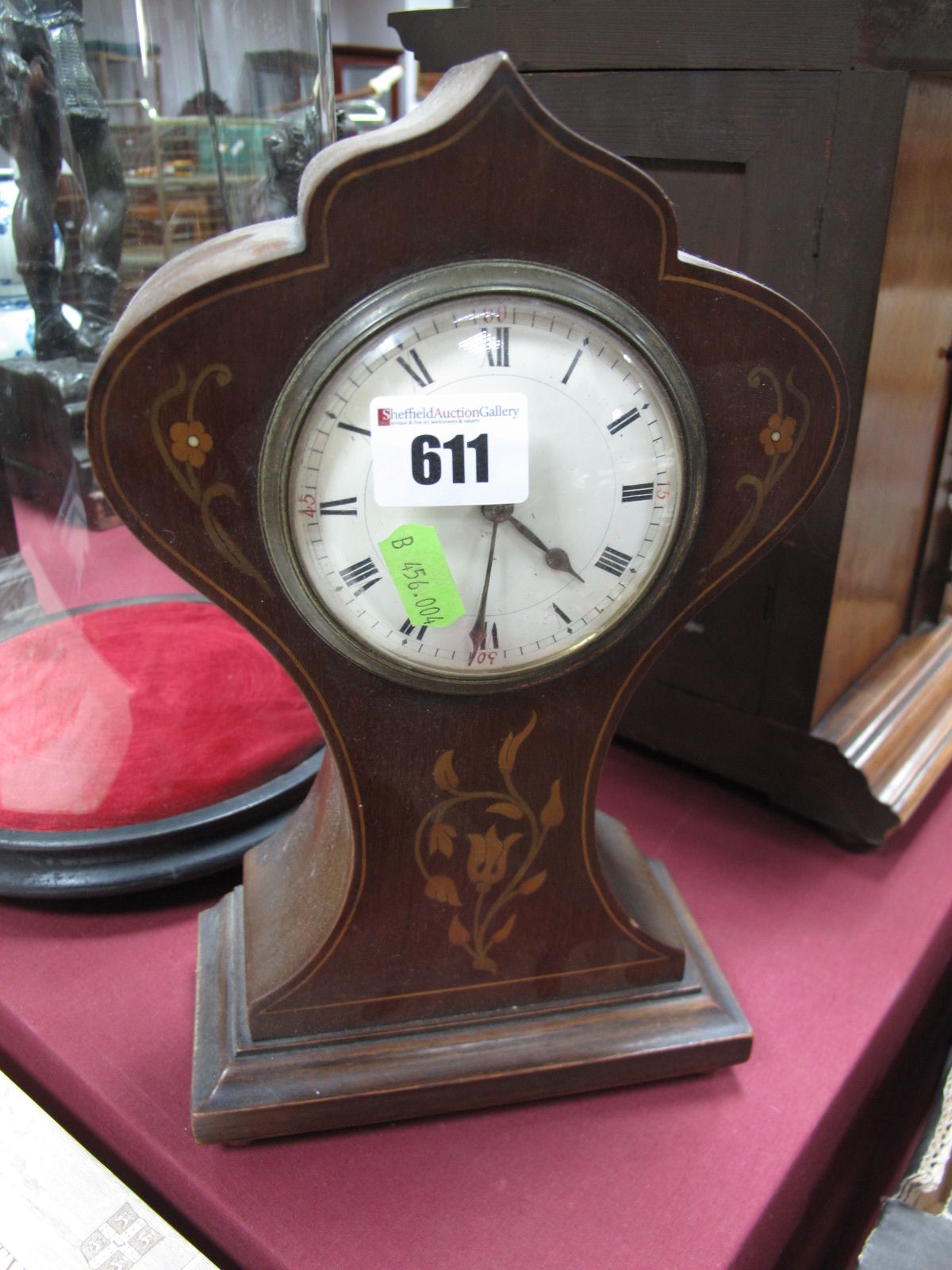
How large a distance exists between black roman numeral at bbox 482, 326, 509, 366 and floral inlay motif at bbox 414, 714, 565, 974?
251mm

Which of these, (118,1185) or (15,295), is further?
(15,295)

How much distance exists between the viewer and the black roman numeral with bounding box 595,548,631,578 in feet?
2.15

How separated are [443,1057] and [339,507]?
0.44 meters

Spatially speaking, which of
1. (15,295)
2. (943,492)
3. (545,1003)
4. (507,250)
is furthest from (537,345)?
(15,295)

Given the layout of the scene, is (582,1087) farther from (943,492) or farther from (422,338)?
(943,492)

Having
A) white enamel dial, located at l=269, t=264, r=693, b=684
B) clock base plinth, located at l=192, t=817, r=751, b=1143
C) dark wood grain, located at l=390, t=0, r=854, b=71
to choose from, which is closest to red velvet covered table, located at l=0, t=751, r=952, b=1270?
clock base plinth, located at l=192, t=817, r=751, b=1143

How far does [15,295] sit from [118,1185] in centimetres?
127

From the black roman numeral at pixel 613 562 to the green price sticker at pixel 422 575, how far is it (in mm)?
95

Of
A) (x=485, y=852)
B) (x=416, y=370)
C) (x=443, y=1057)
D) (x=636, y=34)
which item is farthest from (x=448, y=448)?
(x=636, y=34)

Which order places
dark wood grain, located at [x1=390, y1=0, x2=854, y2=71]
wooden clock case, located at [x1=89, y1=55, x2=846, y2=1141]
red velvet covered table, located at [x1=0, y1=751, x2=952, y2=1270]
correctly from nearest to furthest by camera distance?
wooden clock case, located at [x1=89, y1=55, x2=846, y2=1141] → red velvet covered table, located at [x1=0, y1=751, x2=952, y2=1270] → dark wood grain, located at [x1=390, y1=0, x2=854, y2=71]

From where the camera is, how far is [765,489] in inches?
26.8

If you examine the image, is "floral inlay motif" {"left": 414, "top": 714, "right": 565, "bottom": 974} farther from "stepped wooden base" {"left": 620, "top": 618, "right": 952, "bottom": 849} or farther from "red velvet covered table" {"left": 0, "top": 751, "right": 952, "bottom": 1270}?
"stepped wooden base" {"left": 620, "top": 618, "right": 952, "bottom": 849}

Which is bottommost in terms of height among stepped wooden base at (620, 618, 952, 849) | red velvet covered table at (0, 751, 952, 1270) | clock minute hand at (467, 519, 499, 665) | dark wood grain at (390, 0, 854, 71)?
red velvet covered table at (0, 751, 952, 1270)

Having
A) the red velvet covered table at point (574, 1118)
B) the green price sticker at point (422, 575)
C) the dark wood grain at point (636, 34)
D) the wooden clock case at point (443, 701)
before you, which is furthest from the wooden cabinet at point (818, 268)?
the green price sticker at point (422, 575)
